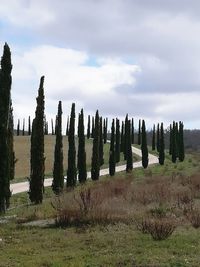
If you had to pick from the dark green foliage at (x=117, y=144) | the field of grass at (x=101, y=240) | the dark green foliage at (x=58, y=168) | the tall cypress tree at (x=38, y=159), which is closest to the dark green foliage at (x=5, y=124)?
the field of grass at (x=101, y=240)

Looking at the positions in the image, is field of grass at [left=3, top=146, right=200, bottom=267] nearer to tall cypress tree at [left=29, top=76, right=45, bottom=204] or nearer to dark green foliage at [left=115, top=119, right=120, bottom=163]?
tall cypress tree at [left=29, top=76, right=45, bottom=204]

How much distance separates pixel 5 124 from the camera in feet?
78.2

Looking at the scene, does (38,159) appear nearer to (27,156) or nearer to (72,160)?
(72,160)

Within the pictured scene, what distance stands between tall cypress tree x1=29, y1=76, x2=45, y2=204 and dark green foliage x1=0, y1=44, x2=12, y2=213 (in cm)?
332

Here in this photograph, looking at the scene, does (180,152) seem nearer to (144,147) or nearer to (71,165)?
(144,147)

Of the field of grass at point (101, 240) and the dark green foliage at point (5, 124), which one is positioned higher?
the dark green foliage at point (5, 124)

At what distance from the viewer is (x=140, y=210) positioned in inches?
789

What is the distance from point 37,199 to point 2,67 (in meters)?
7.65

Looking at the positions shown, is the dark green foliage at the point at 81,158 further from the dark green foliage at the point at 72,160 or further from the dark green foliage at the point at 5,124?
the dark green foliage at the point at 5,124

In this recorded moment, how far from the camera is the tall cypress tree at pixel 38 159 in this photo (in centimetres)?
2819

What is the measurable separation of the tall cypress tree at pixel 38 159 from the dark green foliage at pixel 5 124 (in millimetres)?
3322

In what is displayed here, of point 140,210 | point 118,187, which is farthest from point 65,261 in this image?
point 118,187

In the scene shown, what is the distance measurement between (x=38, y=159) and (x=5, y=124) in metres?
5.39

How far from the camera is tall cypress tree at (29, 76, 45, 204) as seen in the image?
28.2m
